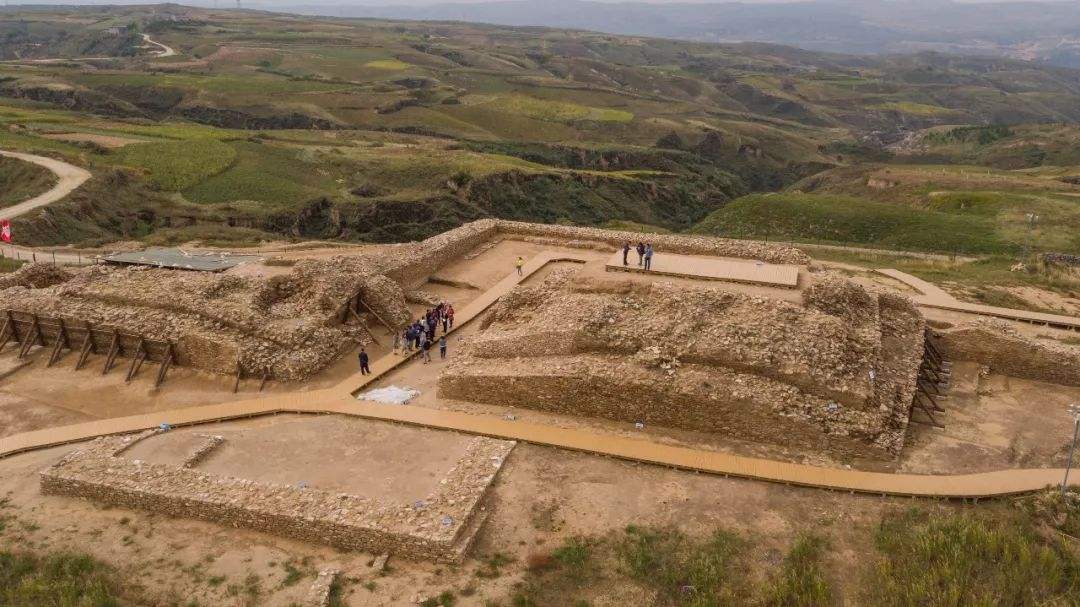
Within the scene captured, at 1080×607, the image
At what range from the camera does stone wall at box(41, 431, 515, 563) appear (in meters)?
12.3

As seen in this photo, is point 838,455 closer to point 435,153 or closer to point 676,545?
point 676,545

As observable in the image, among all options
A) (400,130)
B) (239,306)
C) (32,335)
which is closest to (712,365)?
(239,306)

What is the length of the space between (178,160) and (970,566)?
6471cm

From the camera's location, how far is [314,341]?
66.3 ft

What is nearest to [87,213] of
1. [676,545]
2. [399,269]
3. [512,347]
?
[399,269]

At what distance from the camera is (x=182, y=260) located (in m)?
29.1

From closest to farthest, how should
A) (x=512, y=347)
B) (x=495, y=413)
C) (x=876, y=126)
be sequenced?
1. (x=495, y=413)
2. (x=512, y=347)
3. (x=876, y=126)

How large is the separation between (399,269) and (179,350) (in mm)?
8165

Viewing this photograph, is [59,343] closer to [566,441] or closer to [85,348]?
[85,348]

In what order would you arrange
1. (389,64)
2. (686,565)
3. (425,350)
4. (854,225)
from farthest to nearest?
1. (389,64)
2. (854,225)
3. (425,350)
4. (686,565)

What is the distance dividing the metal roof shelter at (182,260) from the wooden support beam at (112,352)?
6.42 metres

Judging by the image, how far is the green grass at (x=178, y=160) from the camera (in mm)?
55156

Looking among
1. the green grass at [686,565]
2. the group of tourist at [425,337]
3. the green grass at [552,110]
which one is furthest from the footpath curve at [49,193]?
the green grass at [552,110]

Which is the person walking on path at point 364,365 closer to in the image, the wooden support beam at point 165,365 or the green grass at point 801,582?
the wooden support beam at point 165,365
